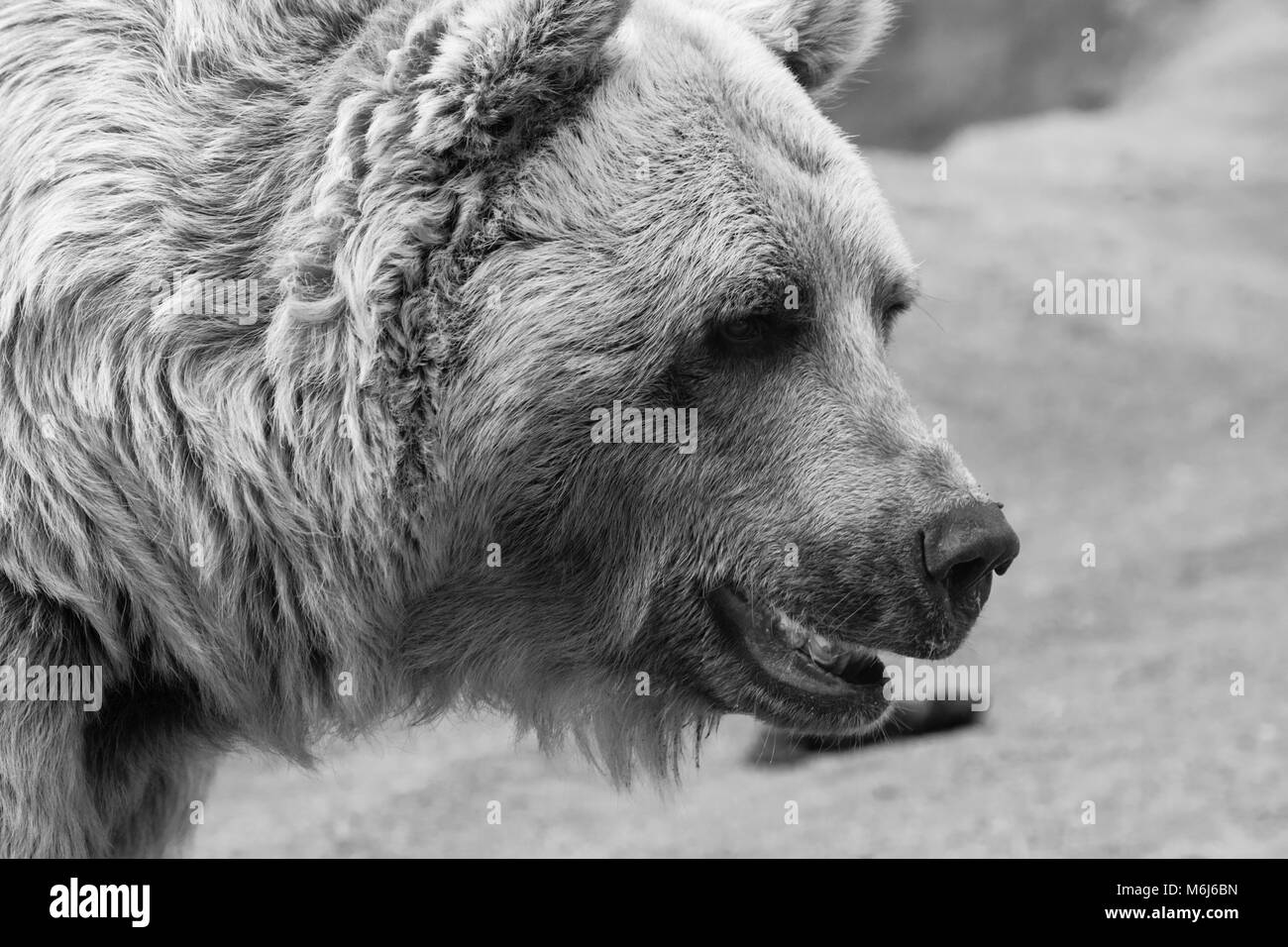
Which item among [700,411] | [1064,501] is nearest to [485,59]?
[700,411]

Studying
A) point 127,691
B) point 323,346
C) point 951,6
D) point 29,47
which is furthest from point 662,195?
point 951,6

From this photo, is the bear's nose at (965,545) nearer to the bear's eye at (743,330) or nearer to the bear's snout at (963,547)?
the bear's snout at (963,547)

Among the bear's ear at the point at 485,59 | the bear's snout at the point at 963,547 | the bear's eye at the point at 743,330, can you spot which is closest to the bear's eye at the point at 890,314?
the bear's eye at the point at 743,330

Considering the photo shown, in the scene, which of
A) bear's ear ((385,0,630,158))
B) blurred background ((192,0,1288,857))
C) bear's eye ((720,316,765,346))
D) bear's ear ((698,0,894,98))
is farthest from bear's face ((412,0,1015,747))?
blurred background ((192,0,1288,857))

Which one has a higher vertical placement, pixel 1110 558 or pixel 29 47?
pixel 29 47

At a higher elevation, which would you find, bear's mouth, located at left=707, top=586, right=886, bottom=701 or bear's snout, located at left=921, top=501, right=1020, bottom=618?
bear's snout, located at left=921, top=501, right=1020, bottom=618

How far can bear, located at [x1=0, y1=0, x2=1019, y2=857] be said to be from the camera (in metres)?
3.32

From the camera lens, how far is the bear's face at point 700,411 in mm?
3510

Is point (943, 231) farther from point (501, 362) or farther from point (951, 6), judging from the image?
point (501, 362)

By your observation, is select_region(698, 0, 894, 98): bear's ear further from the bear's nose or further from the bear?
the bear's nose

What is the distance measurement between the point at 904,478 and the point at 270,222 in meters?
1.60

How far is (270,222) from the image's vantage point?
3.46 metres

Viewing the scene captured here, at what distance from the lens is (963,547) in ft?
11.4

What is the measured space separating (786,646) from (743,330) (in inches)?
31.5
